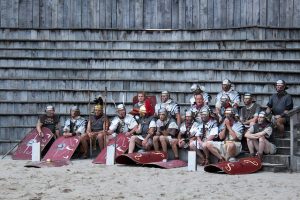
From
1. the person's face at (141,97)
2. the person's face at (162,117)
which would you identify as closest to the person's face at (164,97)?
the person's face at (141,97)

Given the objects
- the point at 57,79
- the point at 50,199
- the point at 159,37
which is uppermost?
the point at 159,37

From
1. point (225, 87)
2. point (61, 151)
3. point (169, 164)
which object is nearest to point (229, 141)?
point (169, 164)

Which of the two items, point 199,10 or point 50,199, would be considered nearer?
point 50,199

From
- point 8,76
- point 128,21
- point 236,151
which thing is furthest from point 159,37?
point 236,151

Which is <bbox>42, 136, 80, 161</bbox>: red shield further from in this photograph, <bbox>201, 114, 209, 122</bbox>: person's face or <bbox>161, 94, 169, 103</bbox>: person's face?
<bbox>201, 114, 209, 122</bbox>: person's face

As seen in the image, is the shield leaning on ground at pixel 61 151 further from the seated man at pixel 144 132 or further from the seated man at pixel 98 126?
the seated man at pixel 144 132

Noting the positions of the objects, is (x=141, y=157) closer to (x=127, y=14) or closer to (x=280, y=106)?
(x=280, y=106)

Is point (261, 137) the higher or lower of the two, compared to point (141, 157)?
higher

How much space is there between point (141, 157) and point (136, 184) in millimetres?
2370

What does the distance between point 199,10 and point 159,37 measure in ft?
3.80

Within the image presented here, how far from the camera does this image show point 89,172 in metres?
12.1

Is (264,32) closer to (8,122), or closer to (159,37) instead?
(159,37)

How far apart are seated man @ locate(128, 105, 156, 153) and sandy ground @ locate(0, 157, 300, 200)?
928mm

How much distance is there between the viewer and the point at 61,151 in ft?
45.9
